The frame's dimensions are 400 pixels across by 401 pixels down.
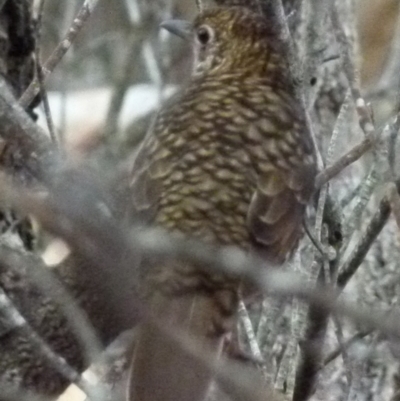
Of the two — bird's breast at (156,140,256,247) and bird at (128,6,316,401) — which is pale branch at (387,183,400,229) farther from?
bird's breast at (156,140,256,247)

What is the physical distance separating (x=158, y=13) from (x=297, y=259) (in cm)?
285

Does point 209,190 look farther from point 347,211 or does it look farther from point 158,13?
point 158,13

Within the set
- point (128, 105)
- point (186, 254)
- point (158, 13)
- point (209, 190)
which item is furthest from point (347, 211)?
point (128, 105)

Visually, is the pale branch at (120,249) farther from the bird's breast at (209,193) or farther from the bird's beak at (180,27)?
the bird's beak at (180,27)

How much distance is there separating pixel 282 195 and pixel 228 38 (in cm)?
72

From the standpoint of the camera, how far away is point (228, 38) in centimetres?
289

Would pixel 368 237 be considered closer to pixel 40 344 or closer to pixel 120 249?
pixel 40 344

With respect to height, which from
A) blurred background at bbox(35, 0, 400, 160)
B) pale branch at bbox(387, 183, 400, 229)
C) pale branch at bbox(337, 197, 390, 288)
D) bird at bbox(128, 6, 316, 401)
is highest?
pale branch at bbox(387, 183, 400, 229)

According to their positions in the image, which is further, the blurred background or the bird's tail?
the blurred background

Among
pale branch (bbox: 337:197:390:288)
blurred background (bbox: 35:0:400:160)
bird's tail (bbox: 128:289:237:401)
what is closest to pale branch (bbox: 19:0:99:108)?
bird's tail (bbox: 128:289:237:401)

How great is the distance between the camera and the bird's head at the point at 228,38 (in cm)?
283

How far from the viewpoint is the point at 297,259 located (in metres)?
2.61

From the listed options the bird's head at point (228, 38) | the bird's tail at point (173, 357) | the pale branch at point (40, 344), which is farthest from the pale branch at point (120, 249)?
the bird's head at point (228, 38)

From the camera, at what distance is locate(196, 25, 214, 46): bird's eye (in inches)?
114
